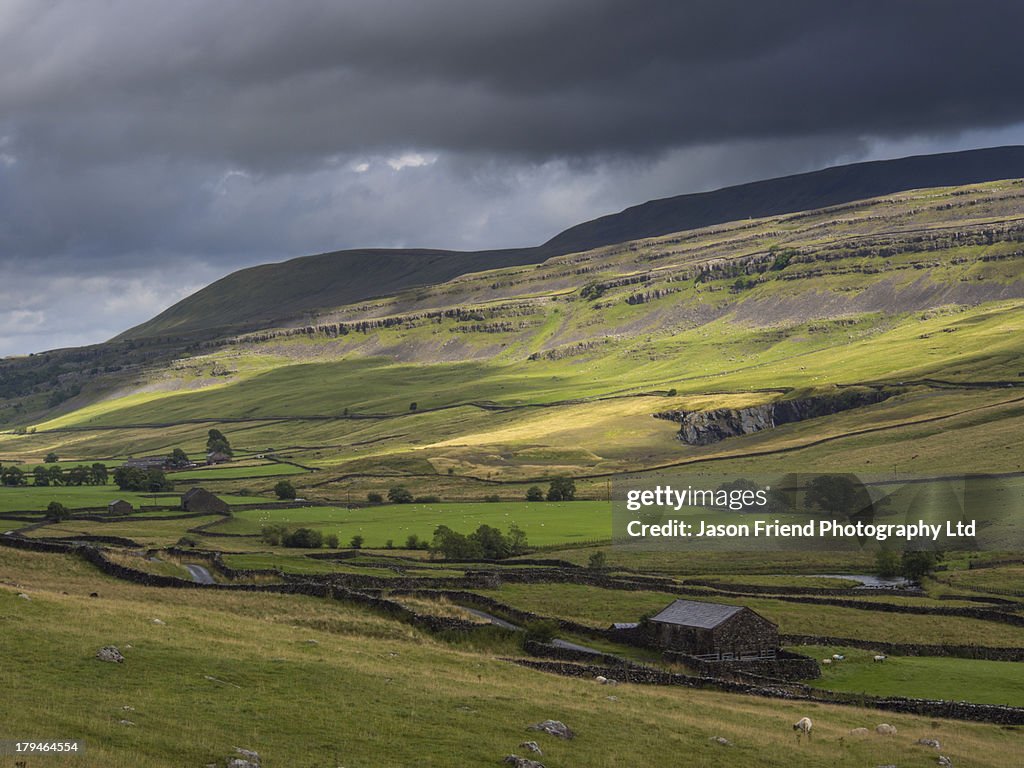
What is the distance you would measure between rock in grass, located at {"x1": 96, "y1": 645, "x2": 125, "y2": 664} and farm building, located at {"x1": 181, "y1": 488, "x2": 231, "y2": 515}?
375 ft

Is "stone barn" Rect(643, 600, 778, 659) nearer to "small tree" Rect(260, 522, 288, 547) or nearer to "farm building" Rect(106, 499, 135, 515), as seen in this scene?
"small tree" Rect(260, 522, 288, 547)

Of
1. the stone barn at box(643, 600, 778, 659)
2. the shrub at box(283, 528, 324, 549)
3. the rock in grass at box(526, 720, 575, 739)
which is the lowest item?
the shrub at box(283, 528, 324, 549)

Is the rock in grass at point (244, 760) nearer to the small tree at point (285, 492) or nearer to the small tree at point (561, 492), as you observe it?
the small tree at point (561, 492)

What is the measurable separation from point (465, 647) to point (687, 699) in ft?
45.1

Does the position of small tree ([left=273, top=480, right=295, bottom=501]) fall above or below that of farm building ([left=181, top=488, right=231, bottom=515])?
below

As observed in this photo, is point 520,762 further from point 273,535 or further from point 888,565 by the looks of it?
point 273,535

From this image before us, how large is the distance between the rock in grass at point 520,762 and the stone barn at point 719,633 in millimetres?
27217

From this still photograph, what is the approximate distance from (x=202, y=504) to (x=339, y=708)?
394 feet

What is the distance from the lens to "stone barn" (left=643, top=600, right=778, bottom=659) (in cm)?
5644

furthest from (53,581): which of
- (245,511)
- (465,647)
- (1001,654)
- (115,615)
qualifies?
(245,511)

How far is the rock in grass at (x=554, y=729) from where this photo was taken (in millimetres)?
34625

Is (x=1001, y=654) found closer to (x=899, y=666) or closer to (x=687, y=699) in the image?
(x=899, y=666)

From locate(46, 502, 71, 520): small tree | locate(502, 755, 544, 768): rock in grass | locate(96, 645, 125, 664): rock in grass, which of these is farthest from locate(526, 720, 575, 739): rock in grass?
locate(46, 502, 71, 520): small tree

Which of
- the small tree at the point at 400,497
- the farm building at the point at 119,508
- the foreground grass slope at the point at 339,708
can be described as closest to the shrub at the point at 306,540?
the farm building at the point at 119,508
